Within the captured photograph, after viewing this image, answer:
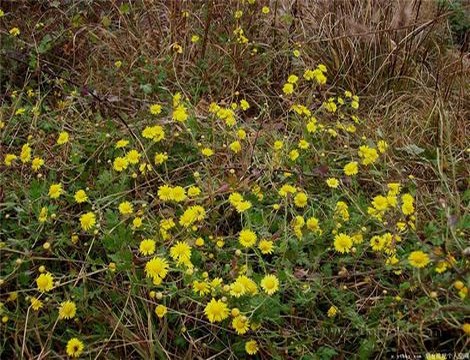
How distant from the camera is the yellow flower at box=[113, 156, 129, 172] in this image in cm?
188

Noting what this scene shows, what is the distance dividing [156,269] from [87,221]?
0.32 metres

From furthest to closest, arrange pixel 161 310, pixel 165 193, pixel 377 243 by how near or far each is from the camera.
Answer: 1. pixel 165 193
2. pixel 377 243
3. pixel 161 310

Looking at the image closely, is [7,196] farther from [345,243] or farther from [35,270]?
[345,243]

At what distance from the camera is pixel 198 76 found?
2572 mm

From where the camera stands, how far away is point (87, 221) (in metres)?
1.68

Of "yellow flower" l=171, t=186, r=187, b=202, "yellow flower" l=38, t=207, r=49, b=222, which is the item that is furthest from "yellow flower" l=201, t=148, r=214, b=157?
"yellow flower" l=38, t=207, r=49, b=222

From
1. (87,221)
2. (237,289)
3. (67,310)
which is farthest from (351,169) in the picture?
(67,310)

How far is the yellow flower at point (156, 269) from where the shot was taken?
4.93ft

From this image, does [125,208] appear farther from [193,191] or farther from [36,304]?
[36,304]

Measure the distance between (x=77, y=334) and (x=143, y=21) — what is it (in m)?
1.93

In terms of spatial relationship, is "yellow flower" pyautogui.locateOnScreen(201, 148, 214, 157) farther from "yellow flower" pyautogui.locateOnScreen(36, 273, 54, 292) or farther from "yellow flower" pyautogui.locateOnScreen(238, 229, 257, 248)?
"yellow flower" pyautogui.locateOnScreen(36, 273, 54, 292)

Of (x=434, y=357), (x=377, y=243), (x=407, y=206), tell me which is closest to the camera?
(x=434, y=357)

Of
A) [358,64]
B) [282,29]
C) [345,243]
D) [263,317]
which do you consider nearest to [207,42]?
[282,29]

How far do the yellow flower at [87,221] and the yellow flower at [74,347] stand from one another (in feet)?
1.20
